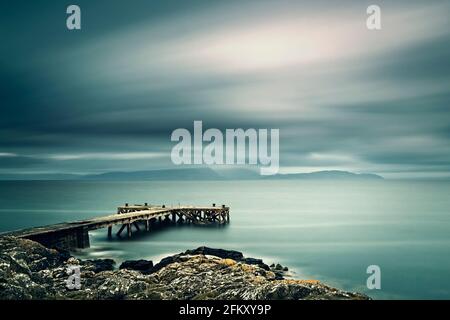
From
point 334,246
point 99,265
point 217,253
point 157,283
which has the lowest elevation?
point 334,246

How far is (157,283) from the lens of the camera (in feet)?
70.6

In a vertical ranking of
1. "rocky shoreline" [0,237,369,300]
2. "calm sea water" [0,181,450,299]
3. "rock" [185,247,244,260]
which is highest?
"rocky shoreline" [0,237,369,300]

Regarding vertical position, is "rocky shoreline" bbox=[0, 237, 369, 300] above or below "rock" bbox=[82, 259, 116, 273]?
above

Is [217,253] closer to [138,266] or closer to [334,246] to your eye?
[138,266]

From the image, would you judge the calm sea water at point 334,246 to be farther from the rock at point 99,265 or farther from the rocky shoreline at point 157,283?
the rocky shoreline at point 157,283

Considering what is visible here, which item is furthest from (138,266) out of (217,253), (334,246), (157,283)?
(334,246)

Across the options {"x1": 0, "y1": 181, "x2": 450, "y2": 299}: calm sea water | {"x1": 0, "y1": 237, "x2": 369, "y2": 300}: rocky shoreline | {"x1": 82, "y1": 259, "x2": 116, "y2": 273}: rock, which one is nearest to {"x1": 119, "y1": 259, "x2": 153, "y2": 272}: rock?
{"x1": 82, "y1": 259, "x2": 116, "y2": 273}: rock

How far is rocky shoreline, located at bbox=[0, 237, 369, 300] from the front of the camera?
1886 cm

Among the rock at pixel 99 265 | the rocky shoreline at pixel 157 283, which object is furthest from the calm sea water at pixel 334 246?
the rocky shoreline at pixel 157 283

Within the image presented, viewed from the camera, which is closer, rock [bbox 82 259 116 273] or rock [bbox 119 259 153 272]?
rock [bbox 82 259 116 273]

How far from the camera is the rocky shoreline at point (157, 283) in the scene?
18859 mm

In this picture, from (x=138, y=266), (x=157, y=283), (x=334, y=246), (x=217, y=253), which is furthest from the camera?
(x=334, y=246)

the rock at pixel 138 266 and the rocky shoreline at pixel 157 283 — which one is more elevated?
the rocky shoreline at pixel 157 283

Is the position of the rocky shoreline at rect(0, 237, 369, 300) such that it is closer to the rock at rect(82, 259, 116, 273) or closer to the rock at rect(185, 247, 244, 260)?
the rock at rect(82, 259, 116, 273)
